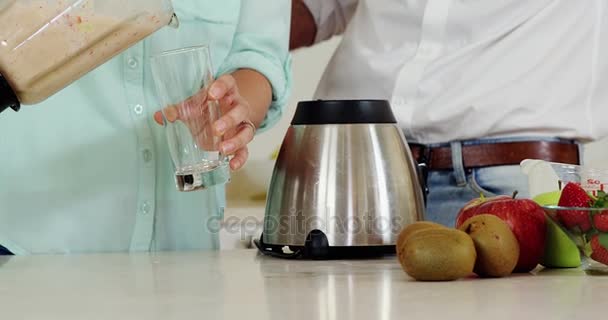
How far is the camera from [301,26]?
2.07 m

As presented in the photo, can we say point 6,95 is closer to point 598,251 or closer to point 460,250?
point 460,250

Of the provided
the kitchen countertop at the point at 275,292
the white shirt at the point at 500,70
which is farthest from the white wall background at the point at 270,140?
the kitchen countertop at the point at 275,292

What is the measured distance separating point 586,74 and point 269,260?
838 mm

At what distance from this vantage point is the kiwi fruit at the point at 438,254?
3.06 ft

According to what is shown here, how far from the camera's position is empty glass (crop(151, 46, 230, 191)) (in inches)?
41.4

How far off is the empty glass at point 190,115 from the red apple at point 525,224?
0.30 m

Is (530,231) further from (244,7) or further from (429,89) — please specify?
(429,89)

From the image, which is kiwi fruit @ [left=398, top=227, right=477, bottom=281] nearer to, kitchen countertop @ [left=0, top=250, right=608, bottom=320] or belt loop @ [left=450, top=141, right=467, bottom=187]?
kitchen countertop @ [left=0, top=250, right=608, bottom=320]

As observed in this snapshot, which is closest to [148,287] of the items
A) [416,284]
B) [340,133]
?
[416,284]

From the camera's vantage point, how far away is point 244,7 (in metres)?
1.36

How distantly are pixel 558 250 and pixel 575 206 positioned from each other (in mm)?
74

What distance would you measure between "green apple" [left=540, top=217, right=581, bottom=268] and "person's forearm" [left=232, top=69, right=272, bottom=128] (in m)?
0.44

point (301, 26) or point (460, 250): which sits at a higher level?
point (301, 26)

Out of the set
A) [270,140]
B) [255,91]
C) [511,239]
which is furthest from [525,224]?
[270,140]
